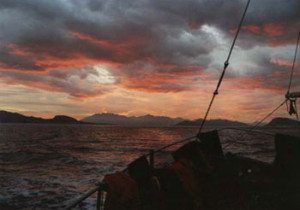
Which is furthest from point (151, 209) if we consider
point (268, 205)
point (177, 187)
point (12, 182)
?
point (12, 182)

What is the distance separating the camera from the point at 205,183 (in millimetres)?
10562

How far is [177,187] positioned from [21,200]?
64.6 ft

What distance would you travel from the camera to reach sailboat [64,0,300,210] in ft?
27.9

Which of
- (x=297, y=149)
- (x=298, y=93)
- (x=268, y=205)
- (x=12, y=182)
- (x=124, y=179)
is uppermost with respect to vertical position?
(x=298, y=93)

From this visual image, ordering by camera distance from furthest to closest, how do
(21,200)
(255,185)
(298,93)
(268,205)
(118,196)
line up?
(21,200)
(298,93)
(255,185)
(268,205)
(118,196)

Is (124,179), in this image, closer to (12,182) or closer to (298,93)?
(298,93)

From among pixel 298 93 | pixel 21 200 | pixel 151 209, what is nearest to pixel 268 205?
pixel 151 209

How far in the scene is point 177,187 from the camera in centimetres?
940

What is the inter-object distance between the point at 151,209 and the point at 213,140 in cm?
425

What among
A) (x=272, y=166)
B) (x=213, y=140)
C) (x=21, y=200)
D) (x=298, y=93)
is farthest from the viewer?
(x=21, y=200)

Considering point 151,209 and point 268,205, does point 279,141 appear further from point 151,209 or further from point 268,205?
point 151,209

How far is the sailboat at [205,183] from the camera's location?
851 cm

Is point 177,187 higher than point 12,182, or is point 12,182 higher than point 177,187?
point 177,187

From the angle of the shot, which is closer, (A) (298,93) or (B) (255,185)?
(B) (255,185)
